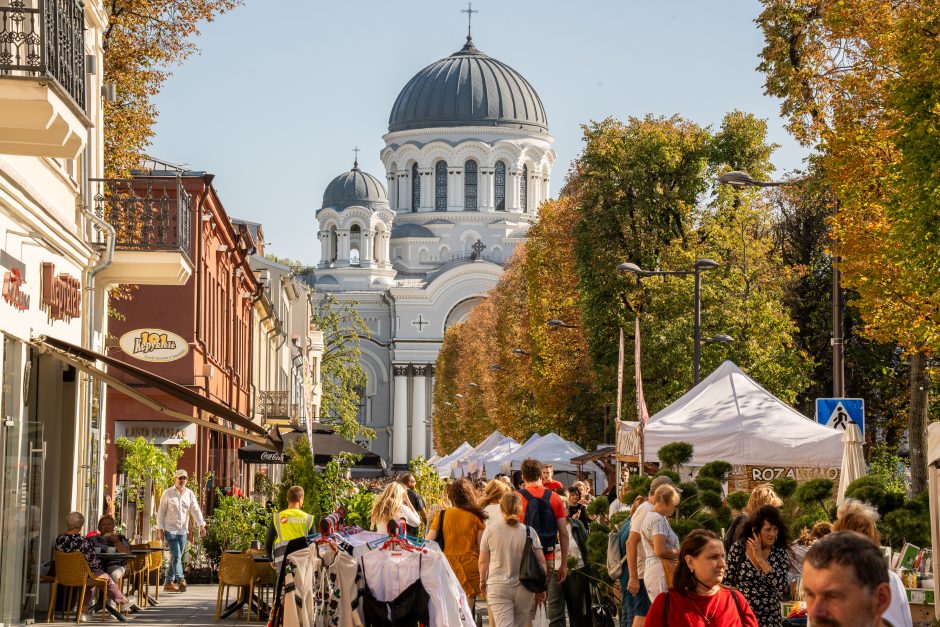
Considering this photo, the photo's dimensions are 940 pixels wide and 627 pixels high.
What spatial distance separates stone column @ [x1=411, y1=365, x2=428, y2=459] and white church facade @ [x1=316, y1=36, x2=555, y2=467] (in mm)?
77

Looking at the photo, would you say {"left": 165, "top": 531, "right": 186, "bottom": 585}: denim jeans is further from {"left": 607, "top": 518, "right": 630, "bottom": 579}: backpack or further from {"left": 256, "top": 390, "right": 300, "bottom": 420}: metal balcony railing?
{"left": 256, "top": 390, "right": 300, "bottom": 420}: metal balcony railing

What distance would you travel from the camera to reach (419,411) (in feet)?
387

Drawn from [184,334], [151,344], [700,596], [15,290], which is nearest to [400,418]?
[184,334]

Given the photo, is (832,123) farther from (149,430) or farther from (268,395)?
(268,395)

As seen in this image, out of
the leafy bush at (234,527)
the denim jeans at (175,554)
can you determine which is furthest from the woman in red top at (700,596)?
the denim jeans at (175,554)

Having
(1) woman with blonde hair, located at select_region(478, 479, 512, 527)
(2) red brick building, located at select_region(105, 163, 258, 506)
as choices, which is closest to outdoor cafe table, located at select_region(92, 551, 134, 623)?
(1) woman with blonde hair, located at select_region(478, 479, 512, 527)

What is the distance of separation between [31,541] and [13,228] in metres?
3.56

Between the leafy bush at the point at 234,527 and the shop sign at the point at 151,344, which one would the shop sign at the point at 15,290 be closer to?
A: the leafy bush at the point at 234,527

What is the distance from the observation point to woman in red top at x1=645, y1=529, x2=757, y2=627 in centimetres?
633

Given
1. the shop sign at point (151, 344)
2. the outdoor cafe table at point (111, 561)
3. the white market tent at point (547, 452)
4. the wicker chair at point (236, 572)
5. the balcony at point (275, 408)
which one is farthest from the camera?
the balcony at point (275, 408)

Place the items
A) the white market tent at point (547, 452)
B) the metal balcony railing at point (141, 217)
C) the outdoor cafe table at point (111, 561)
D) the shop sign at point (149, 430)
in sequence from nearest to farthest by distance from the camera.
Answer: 1. the outdoor cafe table at point (111, 561)
2. the metal balcony railing at point (141, 217)
3. the shop sign at point (149, 430)
4. the white market tent at point (547, 452)

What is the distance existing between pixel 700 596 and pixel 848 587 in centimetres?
220

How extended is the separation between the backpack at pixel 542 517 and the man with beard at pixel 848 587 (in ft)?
30.6

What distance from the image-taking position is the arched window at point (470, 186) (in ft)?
392
